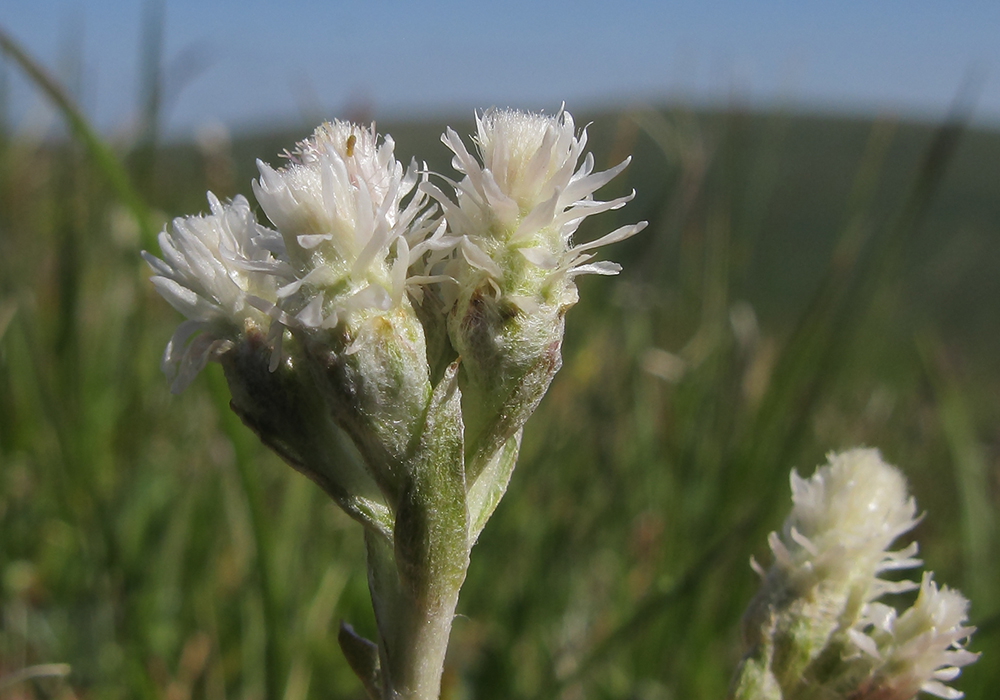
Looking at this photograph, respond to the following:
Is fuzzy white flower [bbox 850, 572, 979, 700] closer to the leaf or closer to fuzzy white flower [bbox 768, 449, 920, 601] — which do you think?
fuzzy white flower [bbox 768, 449, 920, 601]

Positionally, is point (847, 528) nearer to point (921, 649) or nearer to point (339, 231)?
point (921, 649)

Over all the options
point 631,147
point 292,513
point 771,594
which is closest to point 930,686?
point 771,594

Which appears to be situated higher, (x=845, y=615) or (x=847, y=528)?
(x=847, y=528)

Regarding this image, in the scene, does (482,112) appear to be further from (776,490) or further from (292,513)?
(292,513)

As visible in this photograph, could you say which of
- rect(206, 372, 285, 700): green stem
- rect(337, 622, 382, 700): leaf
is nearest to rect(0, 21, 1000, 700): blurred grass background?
rect(206, 372, 285, 700): green stem

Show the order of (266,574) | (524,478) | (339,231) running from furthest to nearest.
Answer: (524,478), (266,574), (339,231)

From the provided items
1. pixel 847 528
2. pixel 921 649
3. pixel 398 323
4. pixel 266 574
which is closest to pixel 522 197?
pixel 398 323
